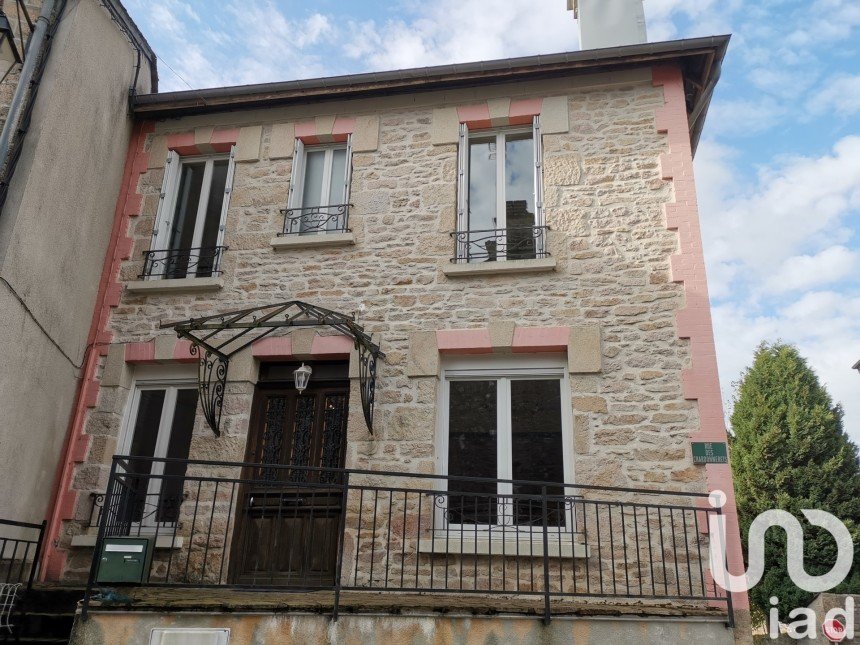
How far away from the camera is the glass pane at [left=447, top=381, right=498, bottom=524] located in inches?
242

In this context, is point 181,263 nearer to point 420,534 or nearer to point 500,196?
point 500,196

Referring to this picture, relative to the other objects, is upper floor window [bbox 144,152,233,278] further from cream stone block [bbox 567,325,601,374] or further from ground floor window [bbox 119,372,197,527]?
cream stone block [bbox 567,325,601,374]

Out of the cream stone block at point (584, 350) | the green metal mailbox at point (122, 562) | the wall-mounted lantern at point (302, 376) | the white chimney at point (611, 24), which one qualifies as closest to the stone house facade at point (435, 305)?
the cream stone block at point (584, 350)

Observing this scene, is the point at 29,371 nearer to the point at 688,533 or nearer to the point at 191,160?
the point at 191,160

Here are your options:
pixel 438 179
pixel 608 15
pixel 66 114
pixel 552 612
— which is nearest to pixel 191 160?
pixel 66 114

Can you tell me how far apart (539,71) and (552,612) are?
17.1 ft

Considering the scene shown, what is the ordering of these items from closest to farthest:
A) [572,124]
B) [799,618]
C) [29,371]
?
[29,371]
[572,124]
[799,618]

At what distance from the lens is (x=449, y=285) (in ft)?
22.3

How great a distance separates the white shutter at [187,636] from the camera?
4344 millimetres

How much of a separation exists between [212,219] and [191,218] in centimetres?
26

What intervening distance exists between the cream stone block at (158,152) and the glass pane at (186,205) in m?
0.23

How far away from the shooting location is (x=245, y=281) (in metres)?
7.18

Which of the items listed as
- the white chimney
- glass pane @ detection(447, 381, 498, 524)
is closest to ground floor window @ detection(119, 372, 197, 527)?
glass pane @ detection(447, 381, 498, 524)

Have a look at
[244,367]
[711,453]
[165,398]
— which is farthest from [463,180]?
[165,398]
